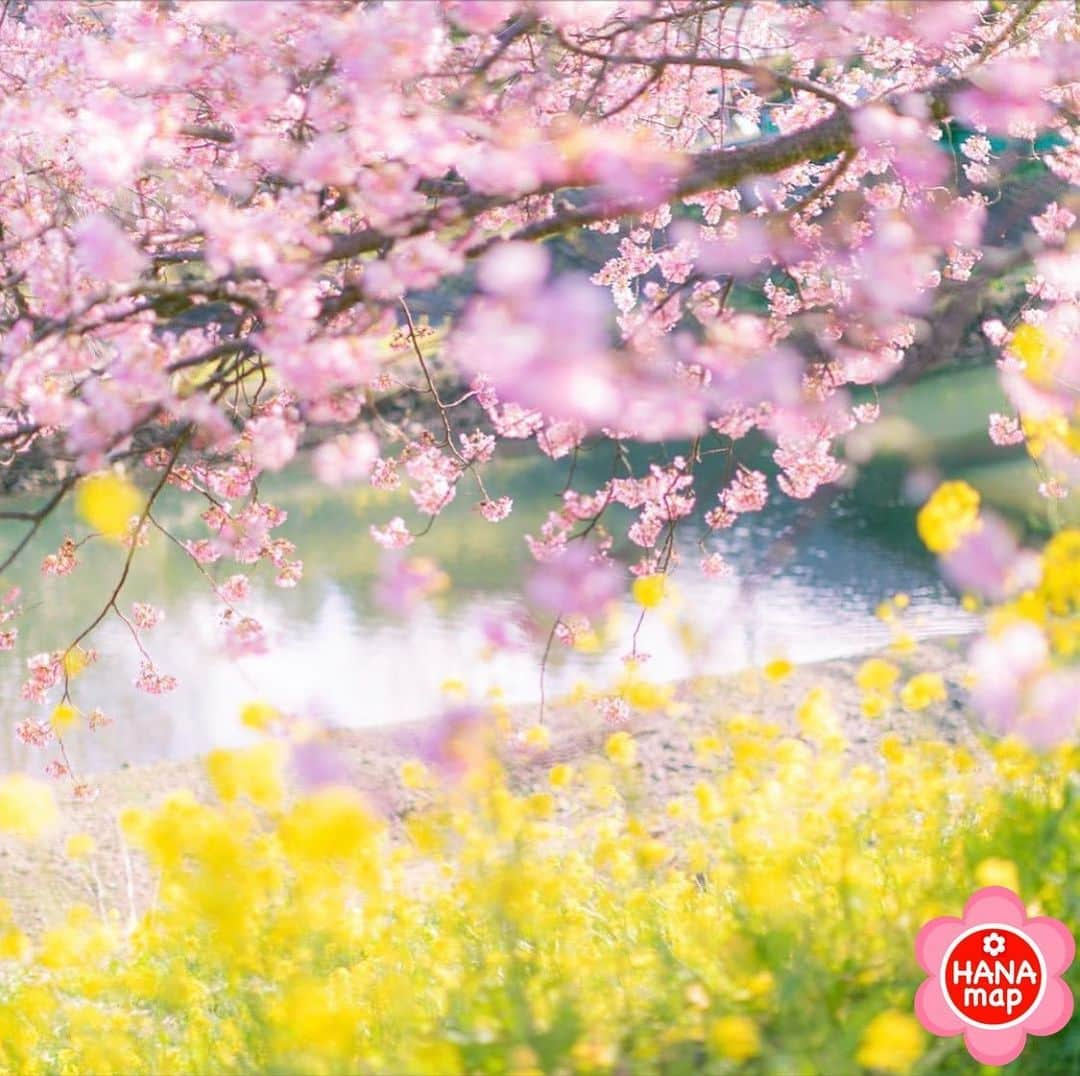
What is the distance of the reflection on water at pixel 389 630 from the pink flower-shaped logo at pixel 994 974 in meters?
6.90

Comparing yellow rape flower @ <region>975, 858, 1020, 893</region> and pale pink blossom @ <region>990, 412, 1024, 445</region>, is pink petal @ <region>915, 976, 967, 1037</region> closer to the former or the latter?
yellow rape flower @ <region>975, 858, 1020, 893</region>

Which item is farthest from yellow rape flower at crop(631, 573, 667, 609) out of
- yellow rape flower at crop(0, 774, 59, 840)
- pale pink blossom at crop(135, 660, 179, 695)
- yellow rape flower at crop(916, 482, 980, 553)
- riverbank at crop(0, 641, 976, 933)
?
riverbank at crop(0, 641, 976, 933)

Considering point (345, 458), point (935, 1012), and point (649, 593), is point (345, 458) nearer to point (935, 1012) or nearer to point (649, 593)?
point (649, 593)

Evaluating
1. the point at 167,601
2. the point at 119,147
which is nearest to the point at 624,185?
the point at 119,147

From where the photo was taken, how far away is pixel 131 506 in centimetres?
263

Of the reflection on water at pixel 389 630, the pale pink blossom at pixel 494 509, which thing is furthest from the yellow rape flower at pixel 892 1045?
the reflection on water at pixel 389 630

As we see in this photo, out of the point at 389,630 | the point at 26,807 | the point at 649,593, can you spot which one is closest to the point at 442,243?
the point at 649,593

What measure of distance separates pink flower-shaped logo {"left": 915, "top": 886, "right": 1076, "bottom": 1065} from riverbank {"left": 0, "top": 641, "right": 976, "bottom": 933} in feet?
17.4

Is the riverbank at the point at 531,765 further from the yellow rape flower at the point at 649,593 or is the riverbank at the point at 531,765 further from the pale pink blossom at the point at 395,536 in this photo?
the yellow rape flower at the point at 649,593

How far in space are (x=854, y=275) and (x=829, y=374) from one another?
0.50 metres

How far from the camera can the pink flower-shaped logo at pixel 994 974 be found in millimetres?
2301

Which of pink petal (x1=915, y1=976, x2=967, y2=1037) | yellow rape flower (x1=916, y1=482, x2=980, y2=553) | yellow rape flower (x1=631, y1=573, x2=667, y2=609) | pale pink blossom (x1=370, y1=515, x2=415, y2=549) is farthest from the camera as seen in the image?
pale pink blossom (x1=370, y1=515, x2=415, y2=549)

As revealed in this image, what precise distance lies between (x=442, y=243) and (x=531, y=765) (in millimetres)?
4845

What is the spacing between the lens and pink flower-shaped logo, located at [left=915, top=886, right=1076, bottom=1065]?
2301 millimetres
